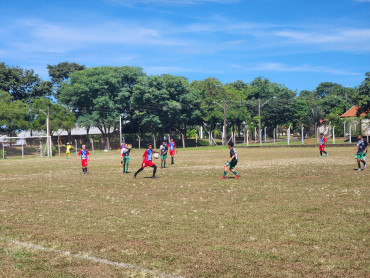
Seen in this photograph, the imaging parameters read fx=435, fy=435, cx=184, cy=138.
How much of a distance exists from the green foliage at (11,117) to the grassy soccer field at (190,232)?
55.9m

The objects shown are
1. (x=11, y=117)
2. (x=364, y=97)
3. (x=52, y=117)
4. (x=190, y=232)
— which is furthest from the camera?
(x=52, y=117)

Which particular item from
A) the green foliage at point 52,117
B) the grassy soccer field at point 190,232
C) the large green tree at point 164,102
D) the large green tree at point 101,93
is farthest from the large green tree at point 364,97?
the grassy soccer field at point 190,232

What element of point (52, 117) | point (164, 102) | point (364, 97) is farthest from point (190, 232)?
point (164, 102)

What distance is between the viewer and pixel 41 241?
8477 mm

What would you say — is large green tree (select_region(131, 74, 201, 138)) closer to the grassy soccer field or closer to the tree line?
the tree line

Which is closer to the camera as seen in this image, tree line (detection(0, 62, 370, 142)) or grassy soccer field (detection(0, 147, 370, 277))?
grassy soccer field (detection(0, 147, 370, 277))

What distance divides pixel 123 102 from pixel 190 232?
234 feet

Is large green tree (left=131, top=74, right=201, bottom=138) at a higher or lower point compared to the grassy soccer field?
higher

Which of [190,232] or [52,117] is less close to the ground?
[52,117]

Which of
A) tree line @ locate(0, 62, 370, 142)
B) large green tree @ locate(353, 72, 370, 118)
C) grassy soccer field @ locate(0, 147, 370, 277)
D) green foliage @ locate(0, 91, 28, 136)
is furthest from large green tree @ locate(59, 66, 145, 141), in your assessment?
grassy soccer field @ locate(0, 147, 370, 277)

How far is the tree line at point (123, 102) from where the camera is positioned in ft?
242

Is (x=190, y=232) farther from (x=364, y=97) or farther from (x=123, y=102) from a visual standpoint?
(x=123, y=102)

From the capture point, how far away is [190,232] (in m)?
9.05

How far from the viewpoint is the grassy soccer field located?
6.68 metres
